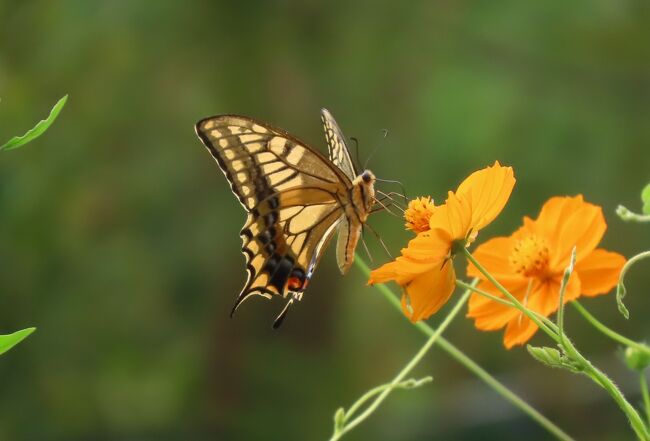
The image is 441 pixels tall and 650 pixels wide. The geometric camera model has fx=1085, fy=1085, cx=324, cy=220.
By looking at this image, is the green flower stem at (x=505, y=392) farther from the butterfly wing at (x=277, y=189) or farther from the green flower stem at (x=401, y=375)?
the butterfly wing at (x=277, y=189)

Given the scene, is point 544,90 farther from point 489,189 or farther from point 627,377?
point 489,189

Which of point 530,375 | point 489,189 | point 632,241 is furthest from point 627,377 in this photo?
point 489,189

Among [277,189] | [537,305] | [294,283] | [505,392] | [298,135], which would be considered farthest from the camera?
[298,135]

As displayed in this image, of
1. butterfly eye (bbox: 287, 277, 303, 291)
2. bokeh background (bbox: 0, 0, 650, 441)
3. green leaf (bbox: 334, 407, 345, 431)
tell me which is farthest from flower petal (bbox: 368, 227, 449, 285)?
bokeh background (bbox: 0, 0, 650, 441)

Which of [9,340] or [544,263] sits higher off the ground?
[9,340]

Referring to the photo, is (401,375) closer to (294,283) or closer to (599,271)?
(599,271)

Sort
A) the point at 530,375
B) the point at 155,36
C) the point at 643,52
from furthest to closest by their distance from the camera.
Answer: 1. the point at 530,375
2. the point at 643,52
3. the point at 155,36

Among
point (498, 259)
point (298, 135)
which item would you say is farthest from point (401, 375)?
point (298, 135)
